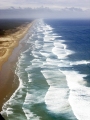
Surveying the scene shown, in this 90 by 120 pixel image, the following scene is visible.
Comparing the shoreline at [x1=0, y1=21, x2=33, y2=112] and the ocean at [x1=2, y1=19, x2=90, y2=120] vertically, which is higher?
the shoreline at [x1=0, y1=21, x2=33, y2=112]

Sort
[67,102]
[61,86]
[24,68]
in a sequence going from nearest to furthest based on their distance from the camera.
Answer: [67,102], [61,86], [24,68]

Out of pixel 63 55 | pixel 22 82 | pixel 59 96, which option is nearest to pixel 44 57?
pixel 63 55

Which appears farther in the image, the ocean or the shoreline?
the shoreline

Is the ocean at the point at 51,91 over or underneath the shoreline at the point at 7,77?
underneath

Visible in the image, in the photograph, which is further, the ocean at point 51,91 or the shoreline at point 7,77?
the shoreline at point 7,77

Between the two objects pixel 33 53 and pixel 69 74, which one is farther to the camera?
pixel 33 53

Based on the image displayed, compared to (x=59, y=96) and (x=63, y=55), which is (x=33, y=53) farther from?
(x=59, y=96)

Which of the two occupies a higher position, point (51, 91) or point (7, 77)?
point (7, 77)

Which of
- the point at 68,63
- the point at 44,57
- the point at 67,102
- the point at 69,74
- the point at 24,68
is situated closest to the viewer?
the point at 67,102

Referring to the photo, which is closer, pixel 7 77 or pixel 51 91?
pixel 51 91
